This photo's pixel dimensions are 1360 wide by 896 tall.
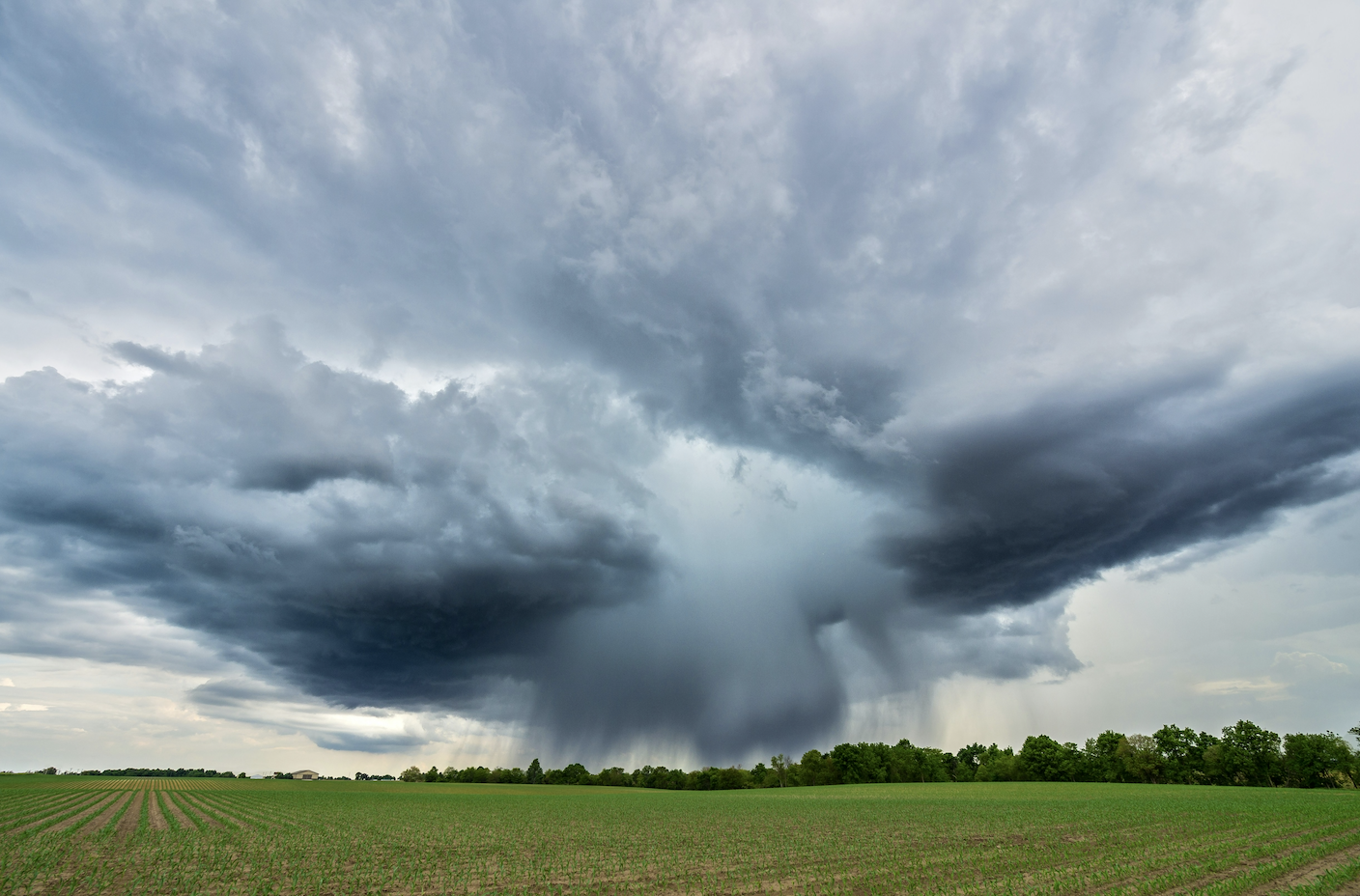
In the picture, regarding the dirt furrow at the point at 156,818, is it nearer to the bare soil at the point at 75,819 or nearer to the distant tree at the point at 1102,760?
the bare soil at the point at 75,819

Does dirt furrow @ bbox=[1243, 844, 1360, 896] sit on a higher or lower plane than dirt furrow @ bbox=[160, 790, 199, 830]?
lower

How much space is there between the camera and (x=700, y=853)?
132ft

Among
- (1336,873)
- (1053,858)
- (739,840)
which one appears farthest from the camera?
(739,840)

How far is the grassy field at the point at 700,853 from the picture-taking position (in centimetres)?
2895

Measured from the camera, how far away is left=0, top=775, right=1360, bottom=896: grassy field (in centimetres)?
2895

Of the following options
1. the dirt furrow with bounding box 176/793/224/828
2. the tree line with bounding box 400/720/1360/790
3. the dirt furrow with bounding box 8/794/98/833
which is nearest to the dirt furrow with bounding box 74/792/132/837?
the dirt furrow with bounding box 8/794/98/833

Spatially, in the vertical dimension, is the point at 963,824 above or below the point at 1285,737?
below

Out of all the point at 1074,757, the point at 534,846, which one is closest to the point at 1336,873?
the point at 534,846

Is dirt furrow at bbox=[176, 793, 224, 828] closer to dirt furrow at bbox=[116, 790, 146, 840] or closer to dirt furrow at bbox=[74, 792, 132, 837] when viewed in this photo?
dirt furrow at bbox=[116, 790, 146, 840]

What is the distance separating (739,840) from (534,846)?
48.4 ft

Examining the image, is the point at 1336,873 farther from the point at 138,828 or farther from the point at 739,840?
the point at 138,828

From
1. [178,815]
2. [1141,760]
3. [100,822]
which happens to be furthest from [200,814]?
[1141,760]

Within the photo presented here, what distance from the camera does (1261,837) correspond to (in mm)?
40594

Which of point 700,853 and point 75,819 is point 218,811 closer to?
point 75,819
